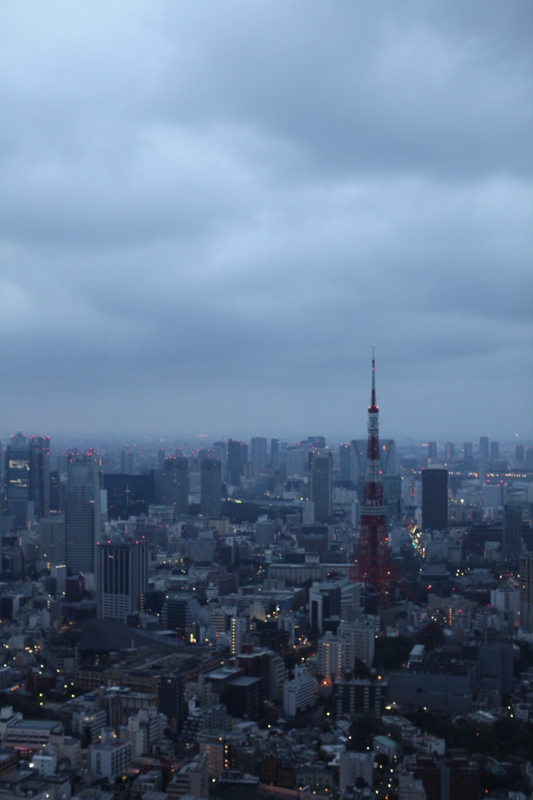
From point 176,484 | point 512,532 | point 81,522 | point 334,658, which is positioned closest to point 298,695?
point 334,658

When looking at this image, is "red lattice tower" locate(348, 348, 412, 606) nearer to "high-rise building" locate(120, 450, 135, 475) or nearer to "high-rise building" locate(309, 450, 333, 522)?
"high-rise building" locate(309, 450, 333, 522)

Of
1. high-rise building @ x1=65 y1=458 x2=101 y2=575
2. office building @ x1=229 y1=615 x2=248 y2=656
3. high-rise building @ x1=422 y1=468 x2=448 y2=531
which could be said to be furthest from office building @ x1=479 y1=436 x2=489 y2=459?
office building @ x1=229 y1=615 x2=248 y2=656

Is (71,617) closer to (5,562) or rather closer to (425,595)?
(5,562)

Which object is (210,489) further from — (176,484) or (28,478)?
(28,478)

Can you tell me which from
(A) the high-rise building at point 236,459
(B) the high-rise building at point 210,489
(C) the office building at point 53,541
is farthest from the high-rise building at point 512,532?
(A) the high-rise building at point 236,459

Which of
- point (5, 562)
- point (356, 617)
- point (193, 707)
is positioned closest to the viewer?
point (193, 707)

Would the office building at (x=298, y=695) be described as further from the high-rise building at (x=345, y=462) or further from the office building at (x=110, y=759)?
the high-rise building at (x=345, y=462)

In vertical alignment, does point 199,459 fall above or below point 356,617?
above

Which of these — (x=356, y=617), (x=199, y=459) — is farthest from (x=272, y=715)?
(x=199, y=459)
